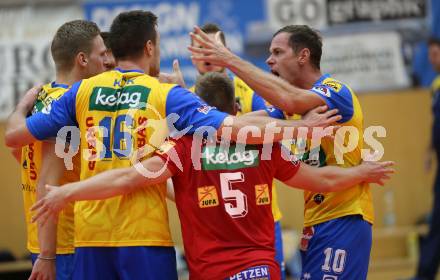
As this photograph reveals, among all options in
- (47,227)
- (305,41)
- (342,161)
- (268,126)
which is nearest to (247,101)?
(305,41)

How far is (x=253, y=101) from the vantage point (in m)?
6.84

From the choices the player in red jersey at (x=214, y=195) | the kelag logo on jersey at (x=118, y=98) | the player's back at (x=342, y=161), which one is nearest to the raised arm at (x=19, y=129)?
the kelag logo on jersey at (x=118, y=98)

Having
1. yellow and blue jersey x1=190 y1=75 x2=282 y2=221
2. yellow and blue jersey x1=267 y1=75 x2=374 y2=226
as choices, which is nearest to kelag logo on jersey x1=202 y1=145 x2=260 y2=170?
yellow and blue jersey x1=267 y1=75 x2=374 y2=226

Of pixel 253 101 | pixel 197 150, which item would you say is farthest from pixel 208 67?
pixel 197 150

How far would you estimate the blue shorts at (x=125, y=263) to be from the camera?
443 cm

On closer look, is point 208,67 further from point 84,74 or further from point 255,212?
point 255,212

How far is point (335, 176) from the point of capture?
16.2ft

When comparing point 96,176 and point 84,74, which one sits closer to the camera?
point 96,176

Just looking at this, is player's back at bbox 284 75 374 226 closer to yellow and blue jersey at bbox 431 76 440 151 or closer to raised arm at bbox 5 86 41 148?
raised arm at bbox 5 86 41 148

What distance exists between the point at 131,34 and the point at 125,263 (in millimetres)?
1437

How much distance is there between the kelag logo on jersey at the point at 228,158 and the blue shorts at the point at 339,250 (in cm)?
99

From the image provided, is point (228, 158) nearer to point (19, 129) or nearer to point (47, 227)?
point (47, 227)

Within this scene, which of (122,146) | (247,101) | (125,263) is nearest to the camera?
(125,263)

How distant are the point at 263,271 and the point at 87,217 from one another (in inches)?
44.4
